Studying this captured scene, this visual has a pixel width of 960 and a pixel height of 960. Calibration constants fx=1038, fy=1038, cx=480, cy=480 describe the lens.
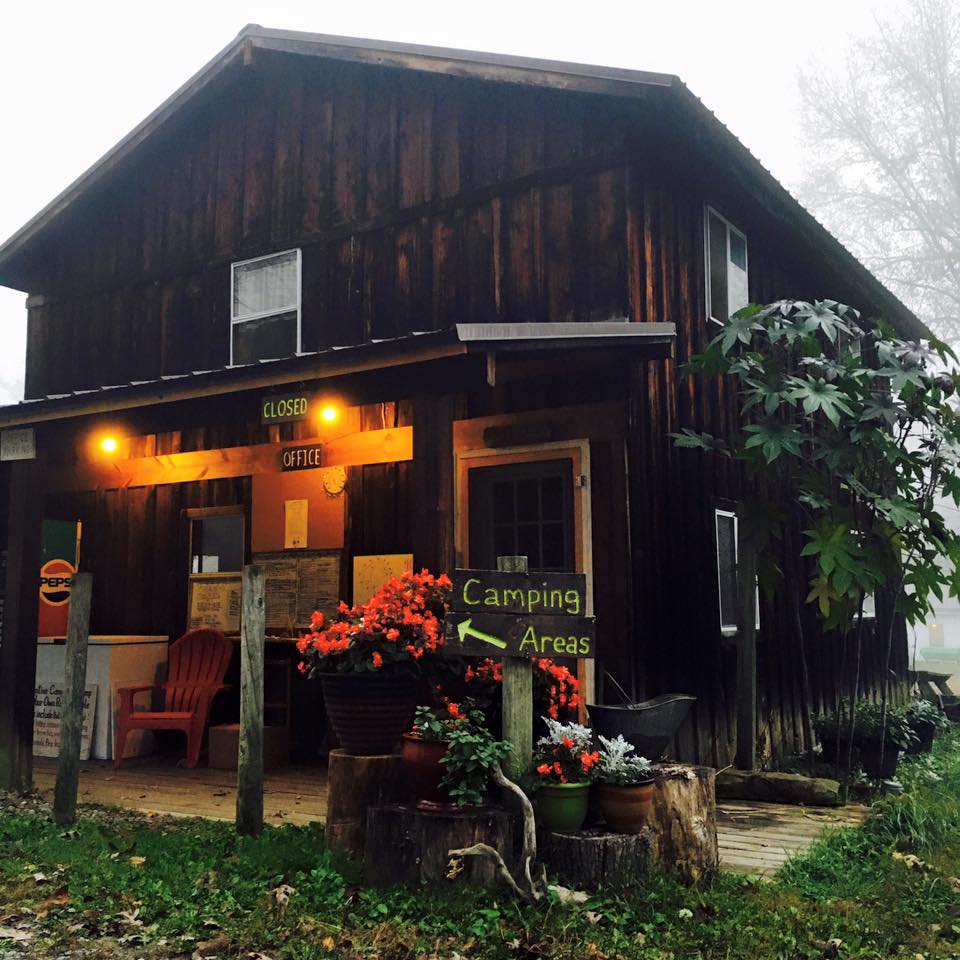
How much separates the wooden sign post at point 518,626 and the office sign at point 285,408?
2446 mm

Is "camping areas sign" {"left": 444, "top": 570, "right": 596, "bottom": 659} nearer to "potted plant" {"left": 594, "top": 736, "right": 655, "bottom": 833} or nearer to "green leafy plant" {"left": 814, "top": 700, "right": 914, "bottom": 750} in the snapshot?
"potted plant" {"left": 594, "top": 736, "right": 655, "bottom": 833}

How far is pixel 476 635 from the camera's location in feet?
16.8

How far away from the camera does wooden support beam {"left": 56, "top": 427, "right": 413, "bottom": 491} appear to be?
28.8 ft

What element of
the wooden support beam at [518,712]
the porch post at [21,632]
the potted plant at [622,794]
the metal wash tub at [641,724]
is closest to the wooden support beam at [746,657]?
the metal wash tub at [641,724]

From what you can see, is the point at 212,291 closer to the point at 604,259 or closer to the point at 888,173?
the point at 604,259

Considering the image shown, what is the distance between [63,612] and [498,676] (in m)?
6.84

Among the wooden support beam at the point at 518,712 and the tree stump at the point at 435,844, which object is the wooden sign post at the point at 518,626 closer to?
the wooden support beam at the point at 518,712

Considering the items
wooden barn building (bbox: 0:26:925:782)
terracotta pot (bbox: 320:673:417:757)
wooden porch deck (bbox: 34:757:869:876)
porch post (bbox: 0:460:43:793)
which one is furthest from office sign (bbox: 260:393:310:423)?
wooden porch deck (bbox: 34:757:869:876)

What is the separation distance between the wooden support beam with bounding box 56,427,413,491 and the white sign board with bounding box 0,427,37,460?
412mm

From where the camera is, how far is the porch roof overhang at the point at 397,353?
20.4ft

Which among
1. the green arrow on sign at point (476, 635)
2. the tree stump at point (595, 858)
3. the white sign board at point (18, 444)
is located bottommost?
the tree stump at point (595, 858)

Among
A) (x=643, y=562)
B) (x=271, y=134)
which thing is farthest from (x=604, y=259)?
(x=271, y=134)

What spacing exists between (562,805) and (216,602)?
6.21 metres

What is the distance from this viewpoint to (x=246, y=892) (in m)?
4.90
